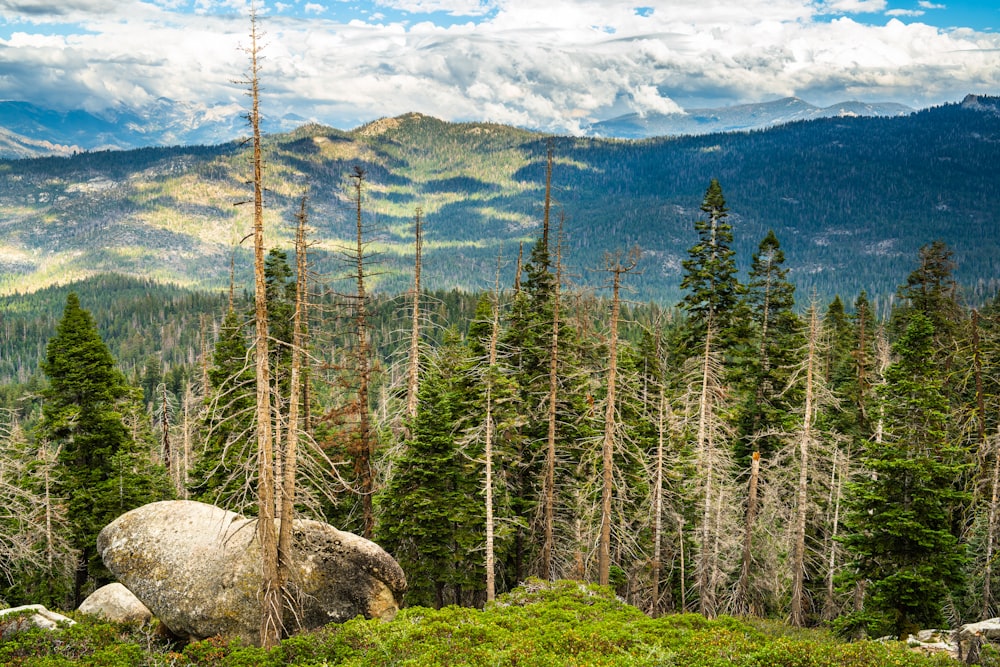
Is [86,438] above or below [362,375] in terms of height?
below

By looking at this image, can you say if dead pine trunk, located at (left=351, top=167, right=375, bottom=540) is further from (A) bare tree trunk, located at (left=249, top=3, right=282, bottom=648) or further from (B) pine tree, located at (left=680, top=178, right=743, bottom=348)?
(B) pine tree, located at (left=680, top=178, right=743, bottom=348)

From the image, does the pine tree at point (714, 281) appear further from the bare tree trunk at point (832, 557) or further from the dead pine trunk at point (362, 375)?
the dead pine trunk at point (362, 375)

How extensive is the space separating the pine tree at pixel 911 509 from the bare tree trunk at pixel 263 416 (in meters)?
16.9

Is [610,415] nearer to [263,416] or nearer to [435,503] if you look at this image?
[435,503]

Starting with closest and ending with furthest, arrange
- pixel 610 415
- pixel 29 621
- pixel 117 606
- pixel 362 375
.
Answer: pixel 29 621, pixel 117 606, pixel 610 415, pixel 362 375

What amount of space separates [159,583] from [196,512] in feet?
7.90

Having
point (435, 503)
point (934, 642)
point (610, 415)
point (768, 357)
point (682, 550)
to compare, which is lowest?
point (682, 550)

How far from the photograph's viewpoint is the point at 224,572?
17594 millimetres

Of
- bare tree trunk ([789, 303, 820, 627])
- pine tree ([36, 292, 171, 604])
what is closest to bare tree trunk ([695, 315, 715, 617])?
A: bare tree trunk ([789, 303, 820, 627])

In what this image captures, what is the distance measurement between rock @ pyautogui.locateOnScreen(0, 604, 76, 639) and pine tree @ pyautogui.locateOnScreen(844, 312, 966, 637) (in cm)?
2183

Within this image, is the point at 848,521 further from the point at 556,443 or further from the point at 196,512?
the point at 196,512

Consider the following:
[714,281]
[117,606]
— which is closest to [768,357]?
[714,281]

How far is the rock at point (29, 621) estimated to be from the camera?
12953 millimetres

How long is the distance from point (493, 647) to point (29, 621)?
35.6 ft
